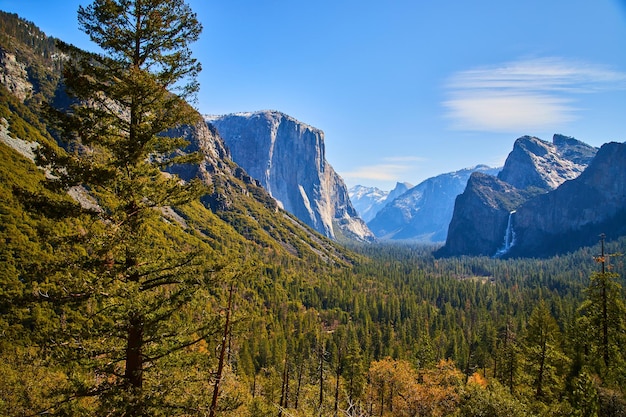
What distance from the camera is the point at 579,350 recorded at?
36094 millimetres

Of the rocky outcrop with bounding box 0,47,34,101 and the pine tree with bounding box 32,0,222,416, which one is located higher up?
the rocky outcrop with bounding box 0,47,34,101

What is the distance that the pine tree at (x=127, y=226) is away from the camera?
11062mm

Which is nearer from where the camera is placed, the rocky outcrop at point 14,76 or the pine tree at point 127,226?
the pine tree at point 127,226

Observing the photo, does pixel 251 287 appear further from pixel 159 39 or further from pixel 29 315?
pixel 159 39

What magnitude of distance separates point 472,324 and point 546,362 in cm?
9334

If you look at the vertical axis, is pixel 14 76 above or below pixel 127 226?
above

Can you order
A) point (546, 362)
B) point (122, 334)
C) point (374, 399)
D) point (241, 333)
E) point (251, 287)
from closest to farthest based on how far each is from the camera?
point (122, 334) → point (241, 333) → point (546, 362) → point (374, 399) → point (251, 287)

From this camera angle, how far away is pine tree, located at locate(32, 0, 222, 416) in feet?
36.3

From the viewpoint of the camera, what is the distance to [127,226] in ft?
38.6

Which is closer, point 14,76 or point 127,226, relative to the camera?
point 127,226

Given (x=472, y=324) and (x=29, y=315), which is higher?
(x=29, y=315)

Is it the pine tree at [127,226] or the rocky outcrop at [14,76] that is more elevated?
the rocky outcrop at [14,76]

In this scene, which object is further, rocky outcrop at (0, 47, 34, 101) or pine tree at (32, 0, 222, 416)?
rocky outcrop at (0, 47, 34, 101)

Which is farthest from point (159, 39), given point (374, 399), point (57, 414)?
point (374, 399)
